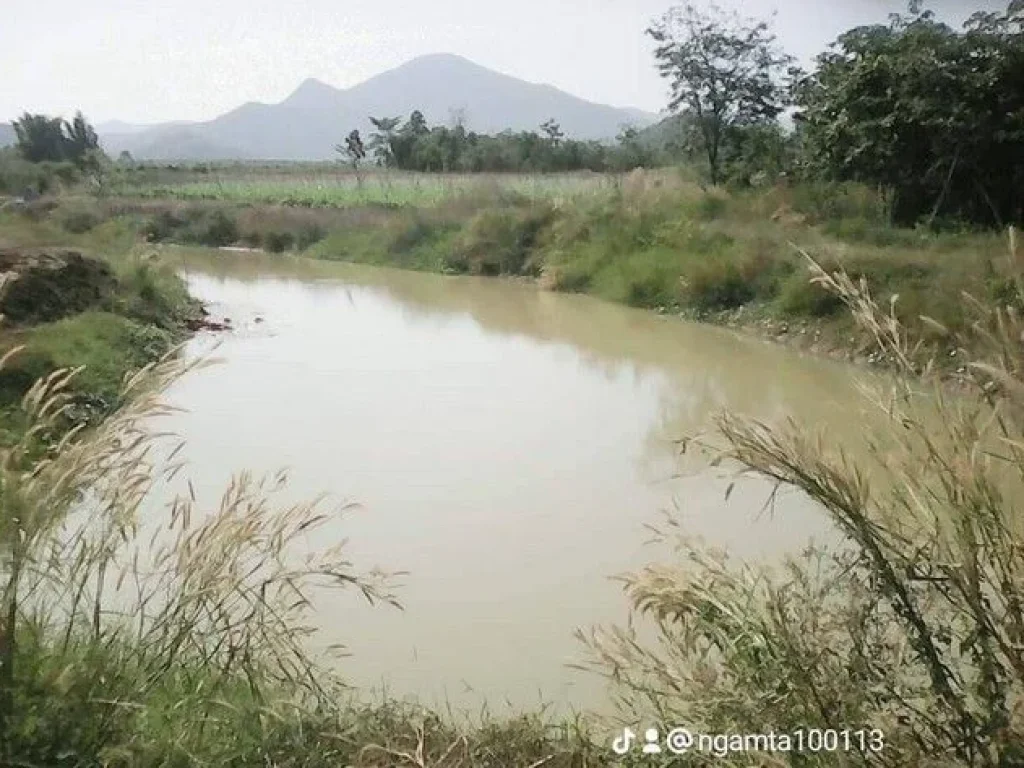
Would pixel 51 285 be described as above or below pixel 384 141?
above

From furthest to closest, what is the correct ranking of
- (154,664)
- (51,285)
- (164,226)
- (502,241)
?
(164,226) < (502,241) < (51,285) < (154,664)

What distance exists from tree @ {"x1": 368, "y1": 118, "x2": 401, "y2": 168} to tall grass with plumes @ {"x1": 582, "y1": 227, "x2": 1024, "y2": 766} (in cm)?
3315

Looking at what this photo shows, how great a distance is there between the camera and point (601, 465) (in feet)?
20.3

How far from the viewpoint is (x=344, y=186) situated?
31.0 m

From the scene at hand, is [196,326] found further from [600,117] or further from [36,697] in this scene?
[600,117]

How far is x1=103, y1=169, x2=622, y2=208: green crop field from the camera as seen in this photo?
67.7ft

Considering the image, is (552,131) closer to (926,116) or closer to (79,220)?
(79,220)

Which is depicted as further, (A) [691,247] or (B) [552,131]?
(B) [552,131]

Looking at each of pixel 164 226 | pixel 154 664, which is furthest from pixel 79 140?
pixel 154 664

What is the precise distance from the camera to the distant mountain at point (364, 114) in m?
78.9

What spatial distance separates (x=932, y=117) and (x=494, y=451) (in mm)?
6579

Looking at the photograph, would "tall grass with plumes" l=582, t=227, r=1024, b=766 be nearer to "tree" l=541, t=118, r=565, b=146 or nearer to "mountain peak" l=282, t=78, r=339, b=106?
"tree" l=541, t=118, r=565, b=146

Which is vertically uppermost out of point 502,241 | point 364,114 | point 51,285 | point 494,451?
point 51,285

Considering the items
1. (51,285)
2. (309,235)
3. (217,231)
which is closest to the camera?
(51,285)
